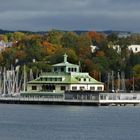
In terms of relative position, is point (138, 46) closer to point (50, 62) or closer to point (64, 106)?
point (50, 62)

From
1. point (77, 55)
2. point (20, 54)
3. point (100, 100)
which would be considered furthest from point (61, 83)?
point (20, 54)

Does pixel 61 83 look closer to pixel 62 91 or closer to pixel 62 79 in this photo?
pixel 62 79

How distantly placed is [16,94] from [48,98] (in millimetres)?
9938

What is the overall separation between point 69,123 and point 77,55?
249 feet

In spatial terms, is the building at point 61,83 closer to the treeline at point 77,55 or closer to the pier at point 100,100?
the pier at point 100,100

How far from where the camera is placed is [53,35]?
17500 cm

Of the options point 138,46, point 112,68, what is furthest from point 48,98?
point 138,46

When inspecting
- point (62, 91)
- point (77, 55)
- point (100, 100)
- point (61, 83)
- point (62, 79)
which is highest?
point (77, 55)

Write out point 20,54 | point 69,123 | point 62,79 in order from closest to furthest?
point 69,123 < point 62,79 < point 20,54

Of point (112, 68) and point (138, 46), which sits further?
point (138, 46)

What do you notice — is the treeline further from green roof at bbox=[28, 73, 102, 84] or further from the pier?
the pier

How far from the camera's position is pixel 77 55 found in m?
158

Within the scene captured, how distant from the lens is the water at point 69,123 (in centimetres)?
6912

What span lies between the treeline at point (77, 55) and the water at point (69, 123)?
1465 inches
